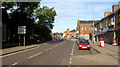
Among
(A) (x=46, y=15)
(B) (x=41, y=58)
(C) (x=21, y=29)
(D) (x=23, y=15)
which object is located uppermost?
(A) (x=46, y=15)

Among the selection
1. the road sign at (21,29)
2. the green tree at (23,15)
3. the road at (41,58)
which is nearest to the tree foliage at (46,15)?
the green tree at (23,15)

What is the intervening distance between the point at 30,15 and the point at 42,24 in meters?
21.0

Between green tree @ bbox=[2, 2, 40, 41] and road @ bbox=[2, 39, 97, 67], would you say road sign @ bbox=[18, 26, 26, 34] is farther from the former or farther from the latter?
road @ bbox=[2, 39, 97, 67]

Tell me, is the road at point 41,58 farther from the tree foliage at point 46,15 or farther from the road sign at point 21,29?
the tree foliage at point 46,15

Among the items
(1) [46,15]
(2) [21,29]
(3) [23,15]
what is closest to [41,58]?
(2) [21,29]

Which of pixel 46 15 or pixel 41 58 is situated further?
pixel 46 15

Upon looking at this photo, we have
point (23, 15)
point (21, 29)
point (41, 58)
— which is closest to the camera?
point (41, 58)

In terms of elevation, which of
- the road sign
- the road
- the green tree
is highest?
the green tree

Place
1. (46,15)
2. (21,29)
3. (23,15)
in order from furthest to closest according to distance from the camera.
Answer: (46,15)
(23,15)
(21,29)

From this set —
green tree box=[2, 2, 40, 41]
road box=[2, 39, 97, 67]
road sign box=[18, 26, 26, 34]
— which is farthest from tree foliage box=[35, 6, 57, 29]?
road box=[2, 39, 97, 67]

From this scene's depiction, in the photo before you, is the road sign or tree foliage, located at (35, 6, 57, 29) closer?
the road sign

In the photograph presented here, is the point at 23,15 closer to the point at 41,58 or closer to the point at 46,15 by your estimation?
the point at 41,58

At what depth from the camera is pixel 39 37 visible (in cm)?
5994

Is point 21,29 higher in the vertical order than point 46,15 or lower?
lower
